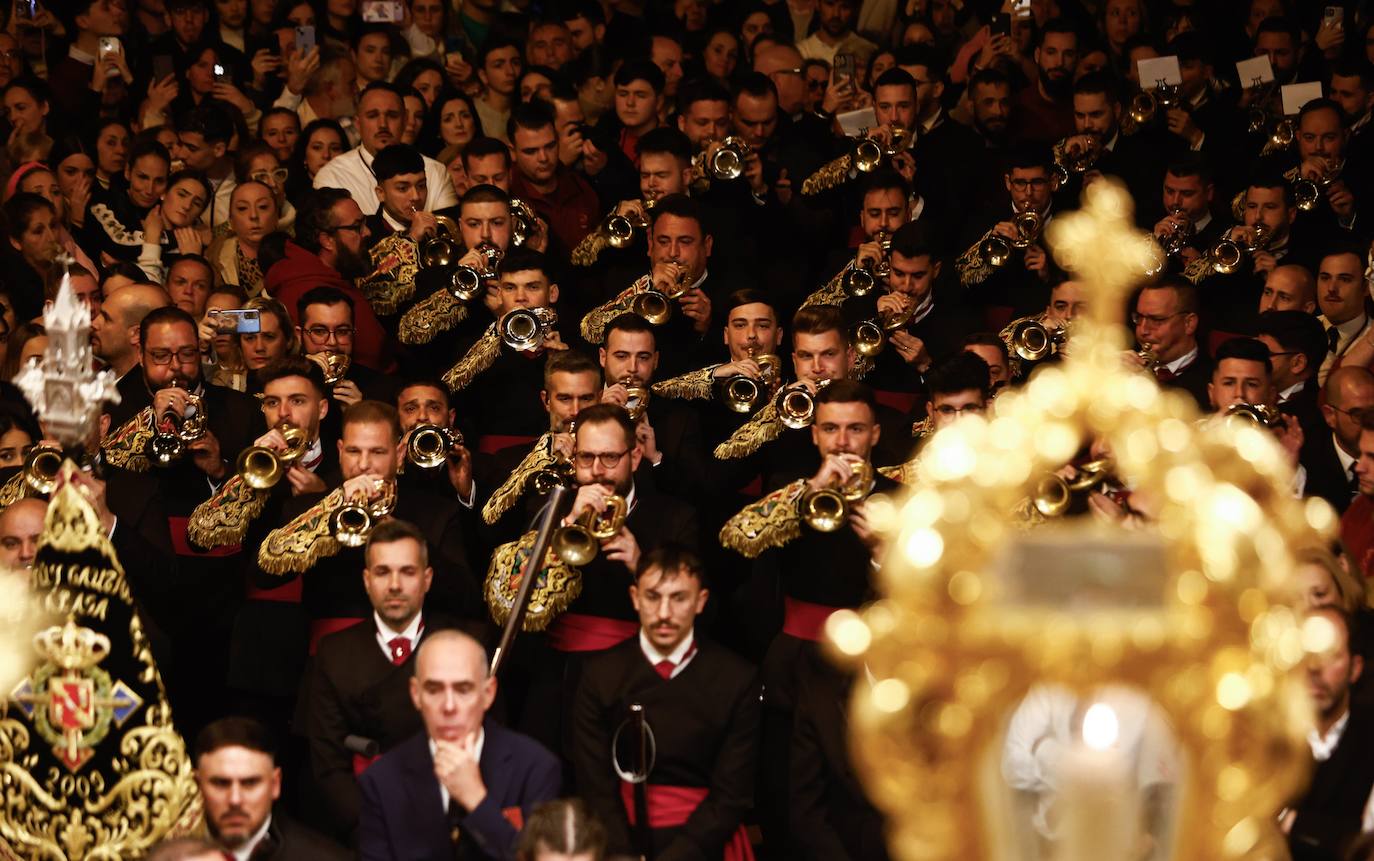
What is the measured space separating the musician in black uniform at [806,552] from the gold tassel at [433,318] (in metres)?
2.14

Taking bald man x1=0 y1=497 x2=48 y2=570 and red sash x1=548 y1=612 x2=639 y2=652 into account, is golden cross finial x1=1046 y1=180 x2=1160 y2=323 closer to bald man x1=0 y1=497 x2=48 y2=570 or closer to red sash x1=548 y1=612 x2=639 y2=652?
red sash x1=548 y1=612 x2=639 y2=652

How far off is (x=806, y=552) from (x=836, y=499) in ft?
1.06

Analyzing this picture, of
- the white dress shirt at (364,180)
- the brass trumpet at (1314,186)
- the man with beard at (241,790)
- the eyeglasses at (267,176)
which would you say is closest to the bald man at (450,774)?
the man with beard at (241,790)

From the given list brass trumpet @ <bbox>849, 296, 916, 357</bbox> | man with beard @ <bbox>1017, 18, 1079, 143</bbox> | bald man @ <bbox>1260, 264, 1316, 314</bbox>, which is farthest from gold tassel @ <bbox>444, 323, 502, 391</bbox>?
man with beard @ <bbox>1017, 18, 1079, 143</bbox>

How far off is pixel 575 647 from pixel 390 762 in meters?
1.28

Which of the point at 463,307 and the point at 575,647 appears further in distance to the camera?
the point at 463,307

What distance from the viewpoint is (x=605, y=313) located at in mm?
8328

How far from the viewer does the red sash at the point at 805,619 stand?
22.0ft

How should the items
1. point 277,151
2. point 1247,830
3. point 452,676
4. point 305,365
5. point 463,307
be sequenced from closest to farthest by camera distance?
point 1247,830, point 452,676, point 305,365, point 463,307, point 277,151

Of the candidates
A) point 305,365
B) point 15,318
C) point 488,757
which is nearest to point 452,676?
point 488,757

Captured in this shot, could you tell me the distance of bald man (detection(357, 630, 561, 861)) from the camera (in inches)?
211

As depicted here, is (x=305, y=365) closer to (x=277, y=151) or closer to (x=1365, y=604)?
(x=277, y=151)

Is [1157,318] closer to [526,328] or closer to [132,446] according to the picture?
[526,328]

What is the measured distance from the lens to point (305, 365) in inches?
295
